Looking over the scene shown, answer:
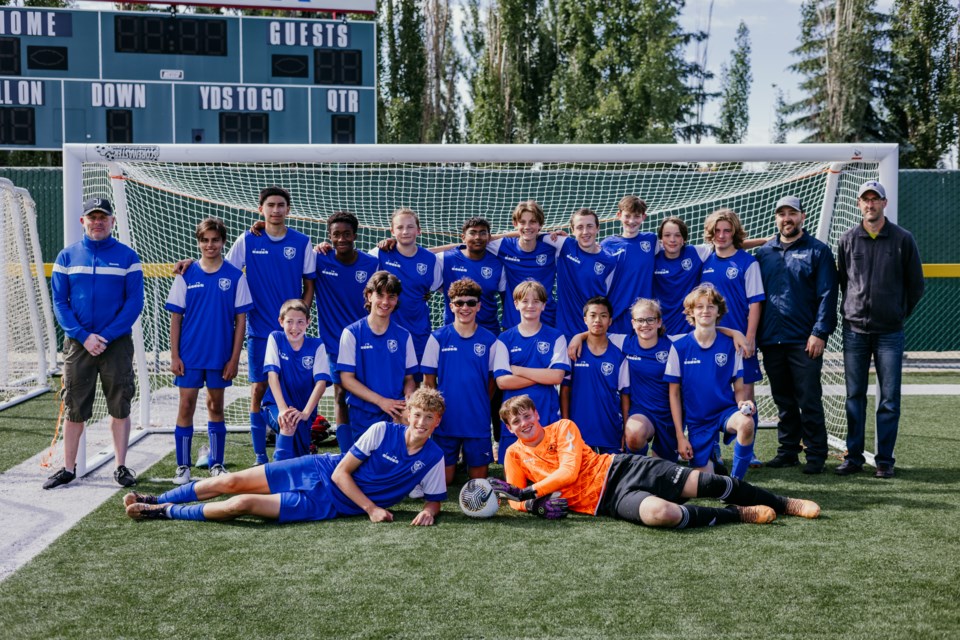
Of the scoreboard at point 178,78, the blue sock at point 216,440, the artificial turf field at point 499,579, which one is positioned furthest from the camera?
the scoreboard at point 178,78

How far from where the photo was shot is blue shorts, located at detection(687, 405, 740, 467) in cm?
479

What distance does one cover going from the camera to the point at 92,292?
4.71m

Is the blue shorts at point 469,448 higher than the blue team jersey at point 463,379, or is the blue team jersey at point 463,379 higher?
the blue team jersey at point 463,379

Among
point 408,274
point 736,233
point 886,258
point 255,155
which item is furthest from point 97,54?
point 886,258

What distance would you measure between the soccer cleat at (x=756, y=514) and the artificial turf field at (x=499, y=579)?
5 cm

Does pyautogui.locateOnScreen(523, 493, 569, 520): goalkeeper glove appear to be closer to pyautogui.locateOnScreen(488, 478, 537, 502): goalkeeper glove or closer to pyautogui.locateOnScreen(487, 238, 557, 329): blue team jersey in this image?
pyautogui.locateOnScreen(488, 478, 537, 502): goalkeeper glove

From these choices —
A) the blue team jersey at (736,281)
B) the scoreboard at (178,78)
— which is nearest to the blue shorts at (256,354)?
the blue team jersey at (736,281)

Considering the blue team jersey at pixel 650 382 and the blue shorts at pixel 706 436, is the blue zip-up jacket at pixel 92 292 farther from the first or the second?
the blue shorts at pixel 706 436

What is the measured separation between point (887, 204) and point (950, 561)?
8.52 ft

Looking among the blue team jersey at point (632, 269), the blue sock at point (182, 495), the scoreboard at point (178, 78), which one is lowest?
the blue sock at point (182, 495)

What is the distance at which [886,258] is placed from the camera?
5.02 meters

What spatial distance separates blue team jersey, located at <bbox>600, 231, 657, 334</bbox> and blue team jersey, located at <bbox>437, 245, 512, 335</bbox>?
27.7 inches

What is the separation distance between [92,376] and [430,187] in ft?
22.4

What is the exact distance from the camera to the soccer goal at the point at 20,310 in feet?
26.0
